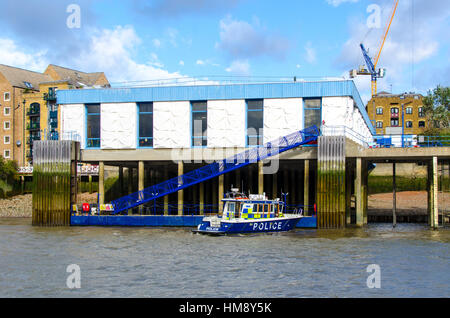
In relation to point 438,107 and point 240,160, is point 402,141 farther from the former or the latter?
point 438,107

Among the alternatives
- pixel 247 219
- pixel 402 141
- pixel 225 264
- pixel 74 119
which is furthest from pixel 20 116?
pixel 225 264

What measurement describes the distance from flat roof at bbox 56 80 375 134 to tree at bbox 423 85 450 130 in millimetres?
56372

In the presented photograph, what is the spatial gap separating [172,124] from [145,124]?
8.40 ft

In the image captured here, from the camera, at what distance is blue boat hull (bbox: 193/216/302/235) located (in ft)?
120

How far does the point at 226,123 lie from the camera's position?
149ft

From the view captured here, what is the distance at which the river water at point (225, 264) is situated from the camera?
20922mm

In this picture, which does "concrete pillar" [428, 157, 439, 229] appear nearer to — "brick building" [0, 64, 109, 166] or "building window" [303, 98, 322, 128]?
"building window" [303, 98, 322, 128]

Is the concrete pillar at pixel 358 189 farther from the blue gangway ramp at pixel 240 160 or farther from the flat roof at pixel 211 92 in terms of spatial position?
the flat roof at pixel 211 92

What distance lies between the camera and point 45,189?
1753 inches

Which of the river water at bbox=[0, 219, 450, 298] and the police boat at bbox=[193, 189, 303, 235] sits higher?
the police boat at bbox=[193, 189, 303, 235]

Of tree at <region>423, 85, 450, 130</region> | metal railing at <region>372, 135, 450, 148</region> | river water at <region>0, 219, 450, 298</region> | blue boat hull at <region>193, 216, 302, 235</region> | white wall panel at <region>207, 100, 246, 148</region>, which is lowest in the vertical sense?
river water at <region>0, 219, 450, 298</region>

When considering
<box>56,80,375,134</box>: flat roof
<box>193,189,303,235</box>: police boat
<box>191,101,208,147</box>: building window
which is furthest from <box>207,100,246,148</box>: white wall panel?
<box>193,189,303,235</box>: police boat
